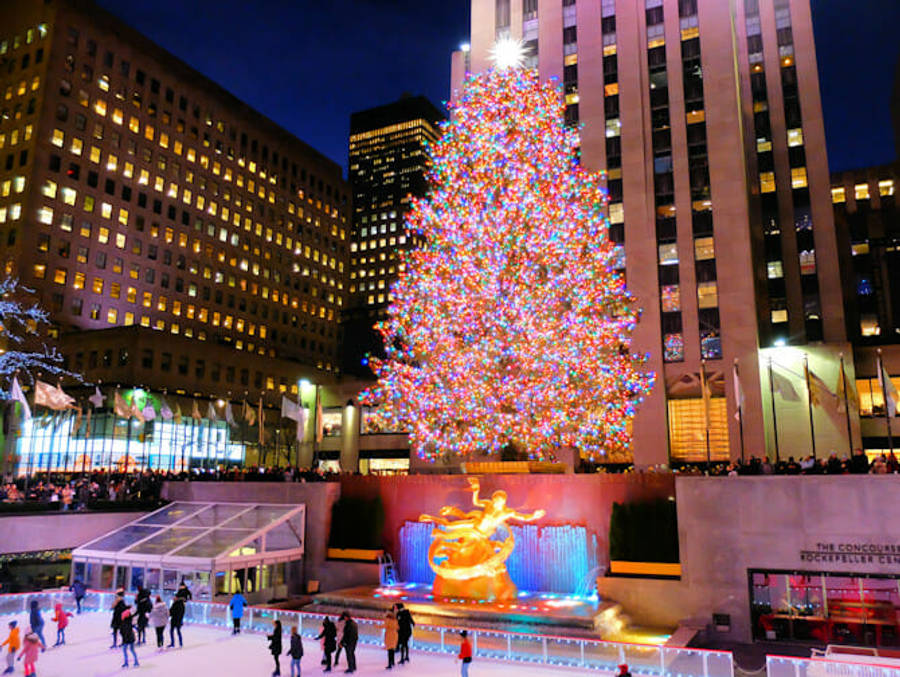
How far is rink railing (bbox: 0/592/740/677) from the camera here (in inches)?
551

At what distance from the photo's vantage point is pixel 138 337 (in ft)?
214

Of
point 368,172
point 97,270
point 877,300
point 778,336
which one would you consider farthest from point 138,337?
point 368,172

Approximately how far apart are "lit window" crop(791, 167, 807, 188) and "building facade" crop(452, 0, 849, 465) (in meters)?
0.12

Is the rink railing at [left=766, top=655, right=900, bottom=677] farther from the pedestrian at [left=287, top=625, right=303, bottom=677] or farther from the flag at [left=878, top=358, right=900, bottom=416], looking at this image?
the flag at [left=878, top=358, right=900, bottom=416]

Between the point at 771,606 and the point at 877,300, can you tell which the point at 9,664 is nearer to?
the point at 771,606

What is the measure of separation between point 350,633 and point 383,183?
168408mm

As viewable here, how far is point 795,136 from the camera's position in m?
54.2

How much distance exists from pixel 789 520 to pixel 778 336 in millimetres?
34498

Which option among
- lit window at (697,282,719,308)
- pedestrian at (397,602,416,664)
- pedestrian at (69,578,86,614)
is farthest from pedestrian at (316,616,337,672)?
lit window at (697,282,719,308)

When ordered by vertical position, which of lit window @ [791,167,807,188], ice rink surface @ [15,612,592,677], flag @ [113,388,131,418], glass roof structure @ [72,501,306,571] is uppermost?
lit window @ [791,167,807,188]

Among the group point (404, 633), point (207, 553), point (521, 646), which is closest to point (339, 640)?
point (404, 633)

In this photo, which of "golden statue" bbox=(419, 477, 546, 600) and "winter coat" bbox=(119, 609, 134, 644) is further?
"golden statue" bbox=(419, 477, 546, 600)

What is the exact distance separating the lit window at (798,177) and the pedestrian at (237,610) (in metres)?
50.0

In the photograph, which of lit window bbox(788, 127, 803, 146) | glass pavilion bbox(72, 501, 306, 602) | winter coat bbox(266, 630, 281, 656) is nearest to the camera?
winter coat bbox(266, 630, 281, 656)
